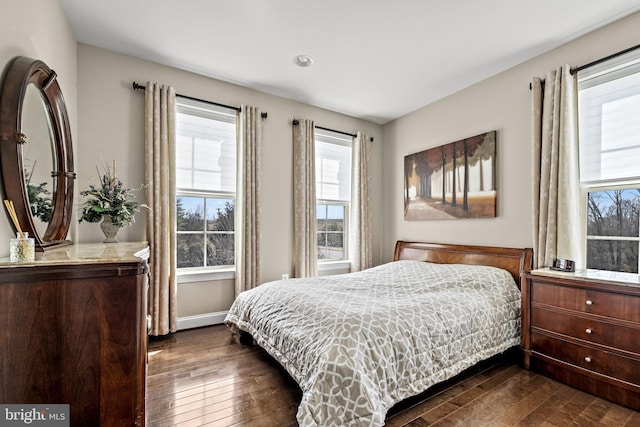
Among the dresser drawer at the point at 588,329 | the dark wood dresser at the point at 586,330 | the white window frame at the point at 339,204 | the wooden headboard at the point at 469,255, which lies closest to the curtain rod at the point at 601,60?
the wooden headboard at the point at 469,255

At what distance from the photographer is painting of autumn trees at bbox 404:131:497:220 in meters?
3.23

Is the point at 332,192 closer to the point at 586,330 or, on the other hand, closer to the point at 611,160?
the point at 611,160

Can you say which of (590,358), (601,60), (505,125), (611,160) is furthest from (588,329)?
(601,60)

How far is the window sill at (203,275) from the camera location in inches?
125

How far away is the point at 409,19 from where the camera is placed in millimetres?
2377

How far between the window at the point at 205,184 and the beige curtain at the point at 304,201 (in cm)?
80

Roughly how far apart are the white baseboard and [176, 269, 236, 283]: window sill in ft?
1.33

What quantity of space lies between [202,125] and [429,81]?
2.71 metres

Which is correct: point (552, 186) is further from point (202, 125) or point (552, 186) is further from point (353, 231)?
point (202, 125)

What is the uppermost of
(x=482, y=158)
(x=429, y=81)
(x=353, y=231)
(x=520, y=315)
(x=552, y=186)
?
(x=429, y=81)

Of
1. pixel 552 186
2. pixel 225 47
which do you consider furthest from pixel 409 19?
pixel 552 186

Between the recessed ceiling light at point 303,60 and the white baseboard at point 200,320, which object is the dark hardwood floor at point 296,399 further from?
the recessed ceiling light at point 303,60

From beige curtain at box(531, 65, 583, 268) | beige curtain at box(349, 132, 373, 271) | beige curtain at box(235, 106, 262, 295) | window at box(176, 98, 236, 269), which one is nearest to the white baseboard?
beige curtain at box(235, 106, 262, 295)

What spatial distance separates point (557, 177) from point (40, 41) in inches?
159
